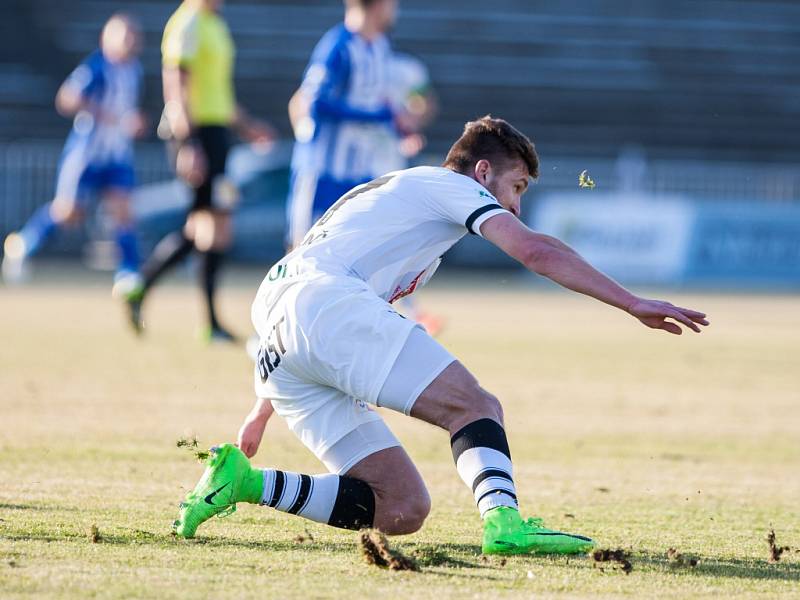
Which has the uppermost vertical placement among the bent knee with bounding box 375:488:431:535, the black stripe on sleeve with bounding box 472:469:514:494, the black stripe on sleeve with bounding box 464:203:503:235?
the black stripe on sleeve with bounding box 464:203:503:235

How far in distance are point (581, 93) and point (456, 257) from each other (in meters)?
6.21

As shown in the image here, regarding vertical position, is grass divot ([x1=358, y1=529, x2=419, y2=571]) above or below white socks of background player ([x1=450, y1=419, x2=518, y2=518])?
below

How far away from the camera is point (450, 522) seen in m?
5.12

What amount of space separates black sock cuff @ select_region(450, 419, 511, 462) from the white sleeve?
585 millimetres

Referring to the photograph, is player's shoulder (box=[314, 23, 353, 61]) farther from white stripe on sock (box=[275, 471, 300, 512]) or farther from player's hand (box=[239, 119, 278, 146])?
white stripe on sock (box=[275, 471, 300, 512])

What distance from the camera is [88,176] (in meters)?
14.9

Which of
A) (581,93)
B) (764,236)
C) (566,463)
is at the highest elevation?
(581,93)

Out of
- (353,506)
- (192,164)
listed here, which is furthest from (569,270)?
(192,164)

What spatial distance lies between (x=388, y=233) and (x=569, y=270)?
0.65 meters

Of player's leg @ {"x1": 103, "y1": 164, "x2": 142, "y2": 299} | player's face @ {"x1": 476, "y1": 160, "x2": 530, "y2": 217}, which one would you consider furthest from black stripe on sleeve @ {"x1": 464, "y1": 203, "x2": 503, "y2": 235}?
player's leg @ {"x1": 103, "y1": 164, "x2": 142, "y2": 299}

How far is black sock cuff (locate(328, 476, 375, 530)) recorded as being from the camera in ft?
15.6

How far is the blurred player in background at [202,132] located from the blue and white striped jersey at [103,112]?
2.88 meters

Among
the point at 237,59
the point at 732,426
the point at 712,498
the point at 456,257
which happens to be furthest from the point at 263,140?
the point at 237,59

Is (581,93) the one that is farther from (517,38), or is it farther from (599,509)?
(599,509)
